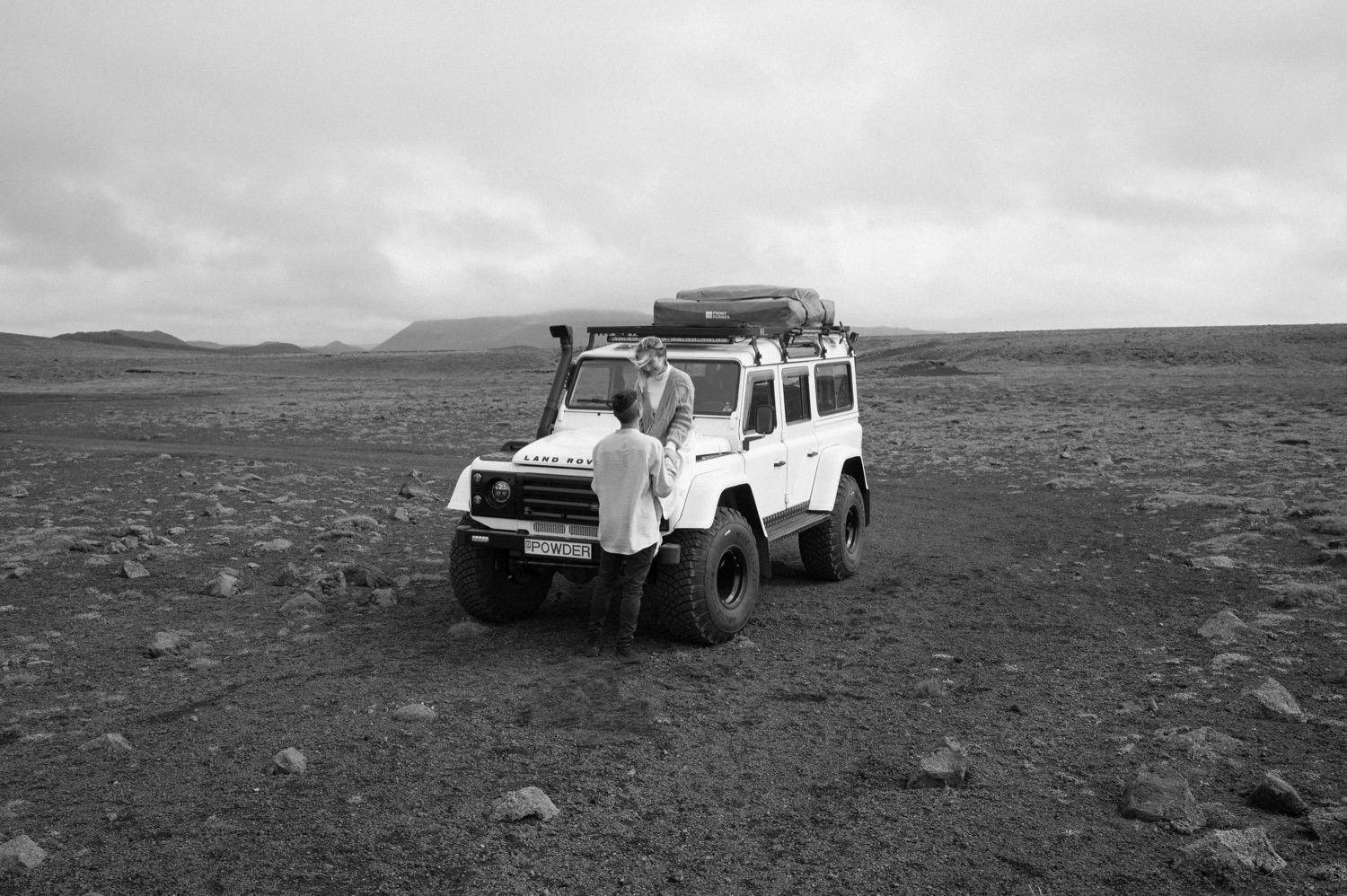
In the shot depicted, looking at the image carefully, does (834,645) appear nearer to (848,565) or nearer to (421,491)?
(848,565)

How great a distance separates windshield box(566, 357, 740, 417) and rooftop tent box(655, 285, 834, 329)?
1.44 feet

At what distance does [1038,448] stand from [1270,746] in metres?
16.2

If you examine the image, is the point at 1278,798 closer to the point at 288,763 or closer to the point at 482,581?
the point at 288,763

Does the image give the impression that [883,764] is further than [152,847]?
Yes

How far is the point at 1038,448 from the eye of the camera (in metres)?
21.5

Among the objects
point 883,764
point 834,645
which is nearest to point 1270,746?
point 883,764

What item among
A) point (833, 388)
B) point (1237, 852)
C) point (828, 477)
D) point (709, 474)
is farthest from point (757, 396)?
point (1237, 852)

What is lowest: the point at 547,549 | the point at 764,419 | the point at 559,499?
the point at 547,549

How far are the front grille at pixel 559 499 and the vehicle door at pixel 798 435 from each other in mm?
2276

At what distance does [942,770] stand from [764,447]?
4.01 meters

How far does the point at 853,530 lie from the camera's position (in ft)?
36.4

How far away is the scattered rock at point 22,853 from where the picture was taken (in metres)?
4.53

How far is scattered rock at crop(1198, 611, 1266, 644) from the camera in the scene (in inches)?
318

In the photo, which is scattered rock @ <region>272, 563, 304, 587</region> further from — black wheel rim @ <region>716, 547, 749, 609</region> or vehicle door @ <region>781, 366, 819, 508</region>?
vehicle door @ <region>781, 366, 819, 508</region>
